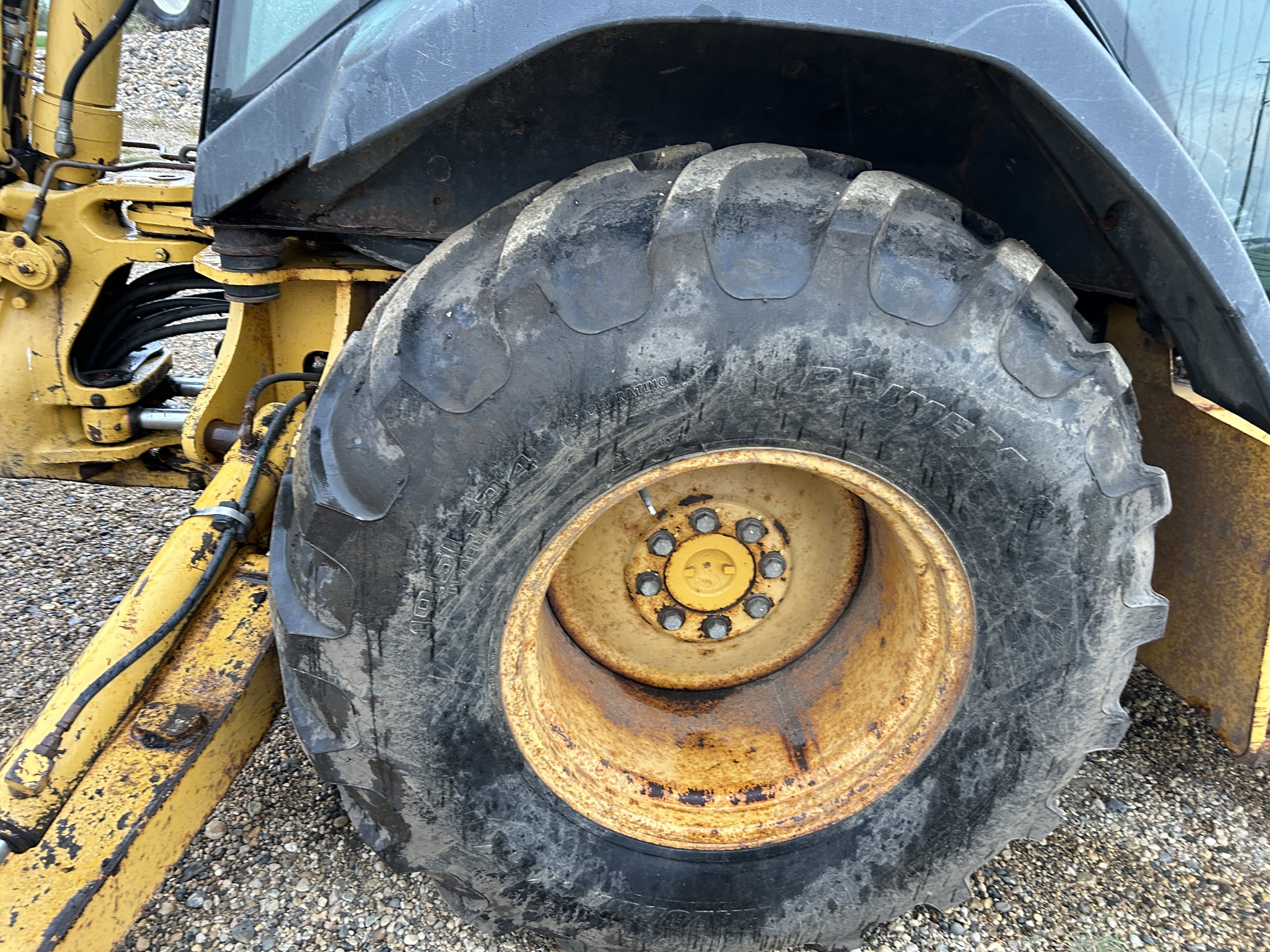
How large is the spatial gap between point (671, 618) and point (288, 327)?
1.11 m

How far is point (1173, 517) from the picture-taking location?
5.98 ft

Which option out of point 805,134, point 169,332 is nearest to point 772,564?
point 805,134

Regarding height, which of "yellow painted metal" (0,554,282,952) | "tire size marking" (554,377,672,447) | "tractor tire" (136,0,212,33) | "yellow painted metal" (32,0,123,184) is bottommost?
"yellow painted metal" (0,554,282,952)

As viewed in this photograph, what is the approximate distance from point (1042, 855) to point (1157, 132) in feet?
5.22

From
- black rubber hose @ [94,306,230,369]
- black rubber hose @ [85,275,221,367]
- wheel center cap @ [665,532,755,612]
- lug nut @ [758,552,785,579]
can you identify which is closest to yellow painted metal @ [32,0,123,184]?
black rubber hose @ [85,275,221,367]

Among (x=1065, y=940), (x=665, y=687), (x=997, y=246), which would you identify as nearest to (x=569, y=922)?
(x=665, y=687)

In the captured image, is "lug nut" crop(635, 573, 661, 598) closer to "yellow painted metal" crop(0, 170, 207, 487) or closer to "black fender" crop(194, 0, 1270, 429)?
"black fender" crop(194, 0, 1270, 429)

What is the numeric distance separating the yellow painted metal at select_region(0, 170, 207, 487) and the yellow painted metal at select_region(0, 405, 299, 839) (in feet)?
2.56

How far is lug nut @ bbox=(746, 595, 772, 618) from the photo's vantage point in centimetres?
176

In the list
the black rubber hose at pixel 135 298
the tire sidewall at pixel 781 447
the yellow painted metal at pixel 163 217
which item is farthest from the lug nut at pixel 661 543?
the black rubber hose at pixel 135 298

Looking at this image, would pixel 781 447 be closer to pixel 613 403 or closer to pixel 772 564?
pixel 613 403

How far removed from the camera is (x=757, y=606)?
5.78 ft

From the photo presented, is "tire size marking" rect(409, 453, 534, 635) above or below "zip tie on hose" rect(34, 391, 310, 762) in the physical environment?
above

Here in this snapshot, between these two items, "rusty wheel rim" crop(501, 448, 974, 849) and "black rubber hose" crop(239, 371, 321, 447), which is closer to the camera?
"rusty wheel rim" crop(501, 448, 974, 849)
